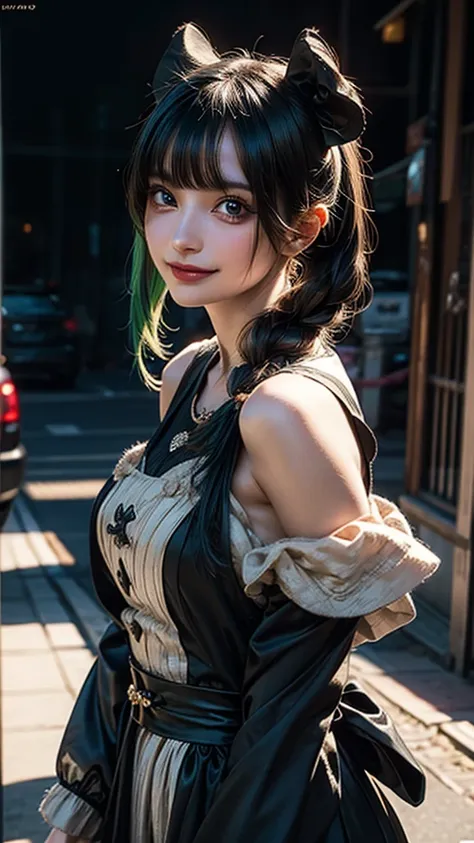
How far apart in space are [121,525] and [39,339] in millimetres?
15006

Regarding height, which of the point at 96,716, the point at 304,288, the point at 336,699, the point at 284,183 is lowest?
the point at 96,716

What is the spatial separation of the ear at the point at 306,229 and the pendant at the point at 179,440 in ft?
1.02

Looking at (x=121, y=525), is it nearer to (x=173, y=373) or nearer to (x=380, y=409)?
(x=173, y=373)

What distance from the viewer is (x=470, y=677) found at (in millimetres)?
4582

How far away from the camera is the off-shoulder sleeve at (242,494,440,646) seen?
137 centimetres

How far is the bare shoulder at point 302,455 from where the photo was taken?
1.38m

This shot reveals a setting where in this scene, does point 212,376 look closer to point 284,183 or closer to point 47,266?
point 284,183

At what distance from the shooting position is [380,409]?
11586 mm

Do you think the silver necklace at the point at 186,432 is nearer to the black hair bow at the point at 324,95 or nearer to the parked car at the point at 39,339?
the black hair bow at the point at 324,95

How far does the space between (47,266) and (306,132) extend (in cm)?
2045

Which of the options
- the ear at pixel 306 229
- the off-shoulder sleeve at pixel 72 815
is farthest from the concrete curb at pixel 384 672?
the ear at pixel 306 229

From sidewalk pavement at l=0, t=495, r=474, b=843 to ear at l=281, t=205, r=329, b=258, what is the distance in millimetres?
2438

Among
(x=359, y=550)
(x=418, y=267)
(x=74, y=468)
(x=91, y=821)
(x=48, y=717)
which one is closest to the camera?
(x=359, y=550)

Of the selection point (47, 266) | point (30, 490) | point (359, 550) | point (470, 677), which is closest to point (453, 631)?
point (470, 677)
